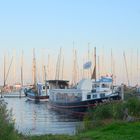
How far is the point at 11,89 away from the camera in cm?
15788

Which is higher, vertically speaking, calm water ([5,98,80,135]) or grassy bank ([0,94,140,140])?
grassy bank ([0,94,140,140])

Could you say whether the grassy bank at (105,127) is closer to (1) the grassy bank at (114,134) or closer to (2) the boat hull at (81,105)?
(1) the grassy bank at (114,134)

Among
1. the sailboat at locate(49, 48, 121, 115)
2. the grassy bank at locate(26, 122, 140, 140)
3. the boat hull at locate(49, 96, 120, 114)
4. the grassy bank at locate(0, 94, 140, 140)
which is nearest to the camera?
the grassy bank at locate(0, 94, 140, 140)

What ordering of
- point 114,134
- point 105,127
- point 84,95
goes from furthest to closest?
point 84,95, point 105,127, point 114,134

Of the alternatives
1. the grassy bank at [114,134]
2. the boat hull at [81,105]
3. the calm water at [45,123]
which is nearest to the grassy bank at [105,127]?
the grassy bank at [114,134]

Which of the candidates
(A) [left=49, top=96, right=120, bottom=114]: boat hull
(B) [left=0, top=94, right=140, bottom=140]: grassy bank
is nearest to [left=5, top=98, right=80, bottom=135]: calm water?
(A) [left=49, top=96, right=120, bottom=114]: boat hull

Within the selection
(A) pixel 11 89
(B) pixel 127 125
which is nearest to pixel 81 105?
(B) pixel 127 125

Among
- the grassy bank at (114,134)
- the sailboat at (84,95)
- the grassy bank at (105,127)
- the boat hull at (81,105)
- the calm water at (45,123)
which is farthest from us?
the sailboat at (84,95)

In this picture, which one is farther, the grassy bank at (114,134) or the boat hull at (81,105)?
the boat hull at (81,105)

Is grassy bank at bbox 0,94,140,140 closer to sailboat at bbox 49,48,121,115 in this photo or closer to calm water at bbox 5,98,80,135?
calm water at bbox 5,98,80,135

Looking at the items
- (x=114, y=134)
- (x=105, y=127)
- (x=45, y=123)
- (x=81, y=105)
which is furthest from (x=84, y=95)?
(x=114, y=134)

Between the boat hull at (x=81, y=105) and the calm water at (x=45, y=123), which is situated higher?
the boat hull at (x=81, y=105)

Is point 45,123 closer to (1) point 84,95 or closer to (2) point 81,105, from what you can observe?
(2) point 81,105

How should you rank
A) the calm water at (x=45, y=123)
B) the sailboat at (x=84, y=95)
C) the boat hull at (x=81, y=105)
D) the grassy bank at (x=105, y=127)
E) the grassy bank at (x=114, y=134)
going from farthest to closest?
the sailboat at (x=84, y=95), the boat hull at (x=81, y=105), the calm water at (x=45, y=123), the grassy bank at (x=114, y=134), the grassy bank at (x=105, y=127)
